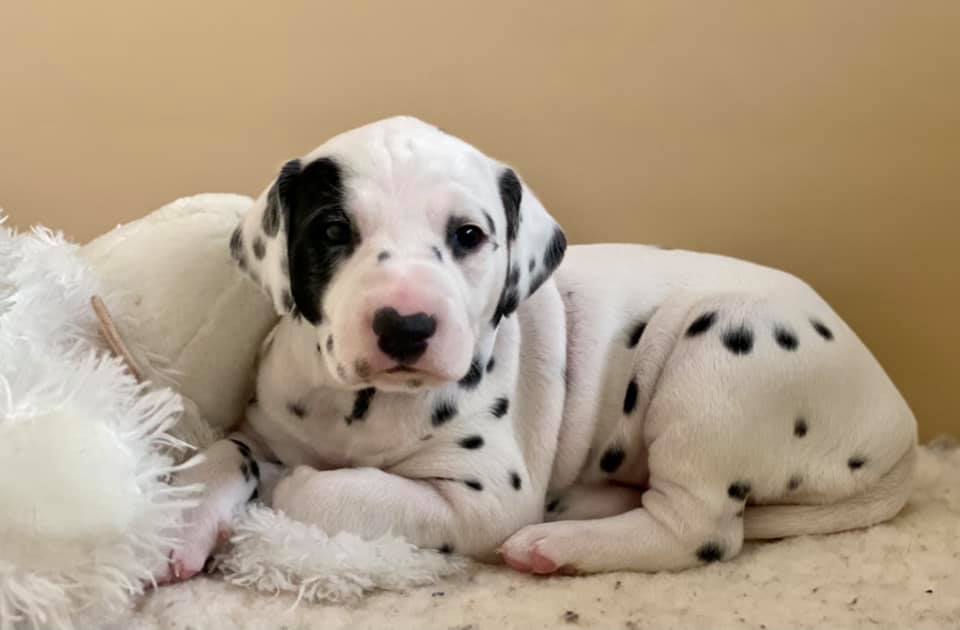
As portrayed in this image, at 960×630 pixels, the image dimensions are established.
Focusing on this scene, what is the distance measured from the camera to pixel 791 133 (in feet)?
7.80

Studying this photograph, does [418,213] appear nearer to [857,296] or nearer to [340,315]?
[340,315]

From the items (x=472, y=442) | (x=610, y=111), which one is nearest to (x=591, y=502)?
(x=472, y=442)

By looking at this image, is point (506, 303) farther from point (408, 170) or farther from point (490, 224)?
point (408, 170)

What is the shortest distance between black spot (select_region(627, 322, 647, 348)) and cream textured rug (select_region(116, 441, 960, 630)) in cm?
42

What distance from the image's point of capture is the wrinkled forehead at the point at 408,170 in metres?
1.51

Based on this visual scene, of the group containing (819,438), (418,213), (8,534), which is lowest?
(819,438)

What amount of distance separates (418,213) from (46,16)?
1.47 metres

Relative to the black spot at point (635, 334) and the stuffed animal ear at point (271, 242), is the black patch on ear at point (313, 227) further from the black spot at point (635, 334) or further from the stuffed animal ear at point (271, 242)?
the black spot at point (635, 334)

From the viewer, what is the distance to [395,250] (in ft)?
4.81

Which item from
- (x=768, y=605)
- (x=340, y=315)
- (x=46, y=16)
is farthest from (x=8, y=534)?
(x=46, y=16)

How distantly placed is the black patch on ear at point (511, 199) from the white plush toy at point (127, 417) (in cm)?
49

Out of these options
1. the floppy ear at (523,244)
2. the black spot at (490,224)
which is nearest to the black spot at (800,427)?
the floppy ear at (523,244)

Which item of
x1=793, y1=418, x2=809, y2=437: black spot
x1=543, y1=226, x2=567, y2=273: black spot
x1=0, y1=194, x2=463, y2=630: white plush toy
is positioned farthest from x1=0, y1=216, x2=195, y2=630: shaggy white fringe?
x1=793, y1=418, x2=809, y2=437: black spot

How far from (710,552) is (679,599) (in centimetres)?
17
